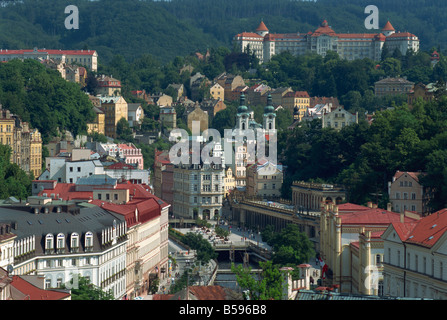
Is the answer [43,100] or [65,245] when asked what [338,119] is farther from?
[65,245]

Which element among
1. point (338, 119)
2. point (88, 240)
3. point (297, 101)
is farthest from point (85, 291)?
point (297, 101)

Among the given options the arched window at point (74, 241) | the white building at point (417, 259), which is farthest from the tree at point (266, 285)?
the arched window at point (74, 241)

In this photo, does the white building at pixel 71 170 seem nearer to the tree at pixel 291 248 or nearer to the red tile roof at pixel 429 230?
the tree at pixel 291 248

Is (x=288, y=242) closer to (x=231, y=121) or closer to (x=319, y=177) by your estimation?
(x=319, y=177)

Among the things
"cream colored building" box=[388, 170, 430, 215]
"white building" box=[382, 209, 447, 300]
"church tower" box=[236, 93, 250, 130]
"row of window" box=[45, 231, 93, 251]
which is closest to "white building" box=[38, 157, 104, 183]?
"cream colored building" box=[388, 170, 430, 215]

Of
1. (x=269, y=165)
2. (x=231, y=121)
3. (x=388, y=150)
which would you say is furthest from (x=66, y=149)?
(x=231, y=121)

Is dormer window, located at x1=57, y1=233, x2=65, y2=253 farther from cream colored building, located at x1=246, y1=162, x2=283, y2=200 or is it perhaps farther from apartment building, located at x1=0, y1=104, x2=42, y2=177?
cream colored building, located at x1=246, y1=162, x2=283, y2=200
